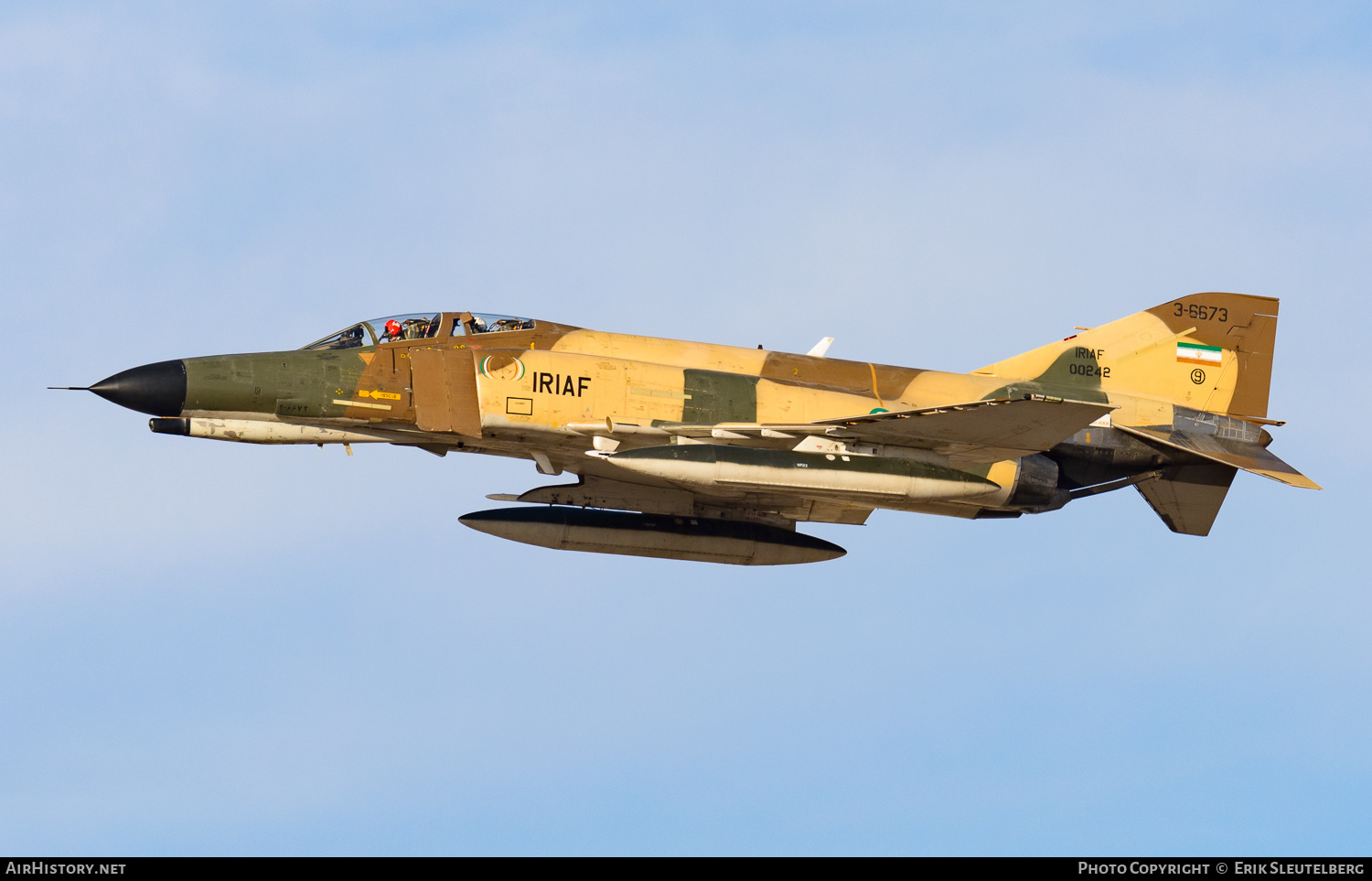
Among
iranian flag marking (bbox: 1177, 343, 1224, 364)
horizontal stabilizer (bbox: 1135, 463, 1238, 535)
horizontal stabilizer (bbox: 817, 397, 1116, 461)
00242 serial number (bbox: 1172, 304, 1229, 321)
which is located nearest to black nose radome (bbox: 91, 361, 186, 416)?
horizontal stabilizer (bbox: 817, 397, 1116, 461)

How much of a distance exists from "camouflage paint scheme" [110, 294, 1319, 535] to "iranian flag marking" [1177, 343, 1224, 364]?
3 cm

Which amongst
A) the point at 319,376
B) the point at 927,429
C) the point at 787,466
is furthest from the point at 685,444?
the point at 319,376

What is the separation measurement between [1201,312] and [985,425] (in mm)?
7051

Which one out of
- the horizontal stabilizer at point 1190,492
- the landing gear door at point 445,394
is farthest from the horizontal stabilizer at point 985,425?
the landing gear door at point 445,394

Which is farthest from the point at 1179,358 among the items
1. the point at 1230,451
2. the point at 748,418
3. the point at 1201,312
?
the point at 748,418

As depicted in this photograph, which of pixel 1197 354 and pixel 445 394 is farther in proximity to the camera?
pixel 1197 354

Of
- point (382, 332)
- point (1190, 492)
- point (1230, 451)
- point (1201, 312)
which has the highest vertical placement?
point (1201, 312)

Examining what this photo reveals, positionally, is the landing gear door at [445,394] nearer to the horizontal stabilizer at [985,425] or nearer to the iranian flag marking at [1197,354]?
the horizontal stabilizer at [985,425]

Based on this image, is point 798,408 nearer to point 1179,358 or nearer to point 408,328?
point 408,328

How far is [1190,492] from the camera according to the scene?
1057 inches

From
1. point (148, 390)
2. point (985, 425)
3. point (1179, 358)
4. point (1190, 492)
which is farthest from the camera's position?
point (1179, 358)

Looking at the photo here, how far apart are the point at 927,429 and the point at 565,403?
5.19 m

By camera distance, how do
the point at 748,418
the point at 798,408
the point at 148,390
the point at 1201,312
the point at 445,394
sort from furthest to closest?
1. the point at 1201,312
2. the point at 798,408
3. the point at 748,418
4. the point at 445,394
5. the point at 148,390
